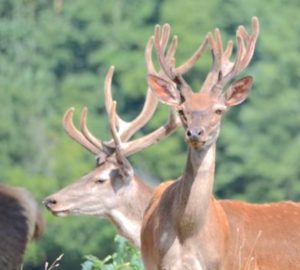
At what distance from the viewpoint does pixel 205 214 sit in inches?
456

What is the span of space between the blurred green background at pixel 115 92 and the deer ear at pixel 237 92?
32.3 m

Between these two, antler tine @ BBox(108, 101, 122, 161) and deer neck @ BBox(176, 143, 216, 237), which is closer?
deer neck @ BBox(176, 143, 216, 237)

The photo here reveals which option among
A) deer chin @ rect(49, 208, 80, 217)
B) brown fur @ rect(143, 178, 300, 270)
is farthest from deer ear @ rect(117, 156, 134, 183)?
brown fur @ rect(143, 178, 300, 270)

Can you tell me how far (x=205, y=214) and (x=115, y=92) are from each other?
183 ft

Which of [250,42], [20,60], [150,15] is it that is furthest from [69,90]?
[250,42]

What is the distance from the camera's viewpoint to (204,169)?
11469 millimetres

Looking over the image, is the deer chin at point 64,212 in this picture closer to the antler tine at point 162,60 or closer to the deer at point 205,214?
the deer at point 205,214

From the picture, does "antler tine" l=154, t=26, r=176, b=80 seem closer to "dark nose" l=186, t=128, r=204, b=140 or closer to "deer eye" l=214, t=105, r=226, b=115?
"deer eye" l=214, t=105, r=226, b=115

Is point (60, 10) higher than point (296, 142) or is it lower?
higher

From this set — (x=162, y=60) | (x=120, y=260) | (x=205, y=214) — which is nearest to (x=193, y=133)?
(x=205, y=214)

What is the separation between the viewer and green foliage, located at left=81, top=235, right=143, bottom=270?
41.7ft

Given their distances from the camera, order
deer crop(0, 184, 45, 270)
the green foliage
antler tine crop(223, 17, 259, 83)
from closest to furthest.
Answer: antler tine crop(223, 17, 259, 83) → the green foliage → deer crop(0, 184, 45, 270)

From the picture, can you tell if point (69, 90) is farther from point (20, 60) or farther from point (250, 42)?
point (250, 42)

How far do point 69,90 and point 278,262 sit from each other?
54.5 metres
